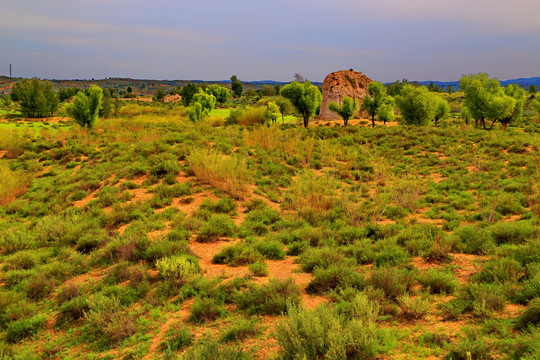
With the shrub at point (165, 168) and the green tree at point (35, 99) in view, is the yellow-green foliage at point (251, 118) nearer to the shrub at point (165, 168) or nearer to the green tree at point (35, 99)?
the shrub at point (165, 168)

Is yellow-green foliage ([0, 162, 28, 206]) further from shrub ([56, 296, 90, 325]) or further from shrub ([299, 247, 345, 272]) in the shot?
shrub ([299, 247, 345, 272])

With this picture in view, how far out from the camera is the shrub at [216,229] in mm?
7098

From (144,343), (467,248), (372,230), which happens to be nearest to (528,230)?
(467,248)

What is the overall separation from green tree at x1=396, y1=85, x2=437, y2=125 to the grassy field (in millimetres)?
17616

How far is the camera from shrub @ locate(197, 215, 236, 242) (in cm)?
710

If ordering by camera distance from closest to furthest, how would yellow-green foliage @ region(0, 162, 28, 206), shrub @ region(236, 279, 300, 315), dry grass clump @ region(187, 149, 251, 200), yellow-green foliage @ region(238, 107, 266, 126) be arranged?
shrub @ region(236, 279, 300, 315) → dry grass clump @ region(187, 149, 251, 200) → yellow-green foliage @ region(0, 162, 28, 206) → yellow-green foliage @ region(238, 107, 266, 126)

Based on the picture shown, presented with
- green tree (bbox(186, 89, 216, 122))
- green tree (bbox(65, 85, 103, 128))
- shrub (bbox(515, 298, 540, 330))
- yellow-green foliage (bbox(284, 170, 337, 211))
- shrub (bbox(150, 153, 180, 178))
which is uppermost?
green tree (bbox(186, 89, 216, 122))

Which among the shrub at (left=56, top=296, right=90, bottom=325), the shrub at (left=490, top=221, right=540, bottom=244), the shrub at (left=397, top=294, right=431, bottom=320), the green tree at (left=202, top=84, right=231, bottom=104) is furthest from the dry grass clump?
the green tree at (left=202, top=84, right=231, bottom=104)

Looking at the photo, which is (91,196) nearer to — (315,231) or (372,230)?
(315,231)

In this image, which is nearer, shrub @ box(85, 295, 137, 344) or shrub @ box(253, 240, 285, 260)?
shrub @ box(85, 295, 137, 344)

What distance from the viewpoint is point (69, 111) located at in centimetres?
2281

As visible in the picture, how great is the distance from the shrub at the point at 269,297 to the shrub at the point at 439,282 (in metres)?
1.92

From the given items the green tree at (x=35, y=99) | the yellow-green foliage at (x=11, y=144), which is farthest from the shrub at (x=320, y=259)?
the green tree at (x=35, y=99)

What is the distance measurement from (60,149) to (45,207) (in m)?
7.48
